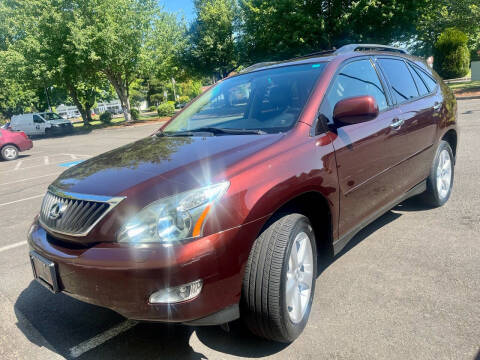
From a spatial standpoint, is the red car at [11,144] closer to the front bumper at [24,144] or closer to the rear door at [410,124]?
the front bumper at [24,144]

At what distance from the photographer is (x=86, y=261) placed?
206cm

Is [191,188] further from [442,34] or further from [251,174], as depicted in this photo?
[442,34]

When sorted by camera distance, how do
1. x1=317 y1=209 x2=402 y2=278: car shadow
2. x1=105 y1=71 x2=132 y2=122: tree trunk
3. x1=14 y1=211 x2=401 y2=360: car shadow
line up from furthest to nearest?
x1=105 y1=71 x2=132 y2=122: tree trunk < x1=317 y1=209 x2=402 y2=278: car shadow < x1=14 y1=211 x2=401 y2=360: car shadow

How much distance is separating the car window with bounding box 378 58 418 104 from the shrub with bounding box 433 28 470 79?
30396 millimetres

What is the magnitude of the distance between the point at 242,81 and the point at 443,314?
2.53m

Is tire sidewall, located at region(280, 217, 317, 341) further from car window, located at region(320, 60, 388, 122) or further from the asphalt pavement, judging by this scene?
car window, located at region(320, 60, 388, 122)

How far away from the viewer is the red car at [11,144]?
14641 mm

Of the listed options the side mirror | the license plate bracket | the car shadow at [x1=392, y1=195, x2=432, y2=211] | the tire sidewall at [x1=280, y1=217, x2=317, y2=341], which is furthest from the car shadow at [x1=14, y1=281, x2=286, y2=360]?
the car shadow at [x1=392, y1=195, x2=432, y2=211]

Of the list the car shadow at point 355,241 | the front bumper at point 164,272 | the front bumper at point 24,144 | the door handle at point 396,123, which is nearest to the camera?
the front bumper at point 164,272

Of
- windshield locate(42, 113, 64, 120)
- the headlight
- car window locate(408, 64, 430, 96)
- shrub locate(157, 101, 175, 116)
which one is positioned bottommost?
the headlight

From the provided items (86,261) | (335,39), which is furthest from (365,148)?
(335,39)

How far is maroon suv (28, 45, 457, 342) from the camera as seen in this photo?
1.98 metres

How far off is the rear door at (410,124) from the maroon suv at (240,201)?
0.03 meters

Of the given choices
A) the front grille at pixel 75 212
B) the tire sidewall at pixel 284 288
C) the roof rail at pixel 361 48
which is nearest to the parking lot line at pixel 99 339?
the front grille at pixel 75 212
